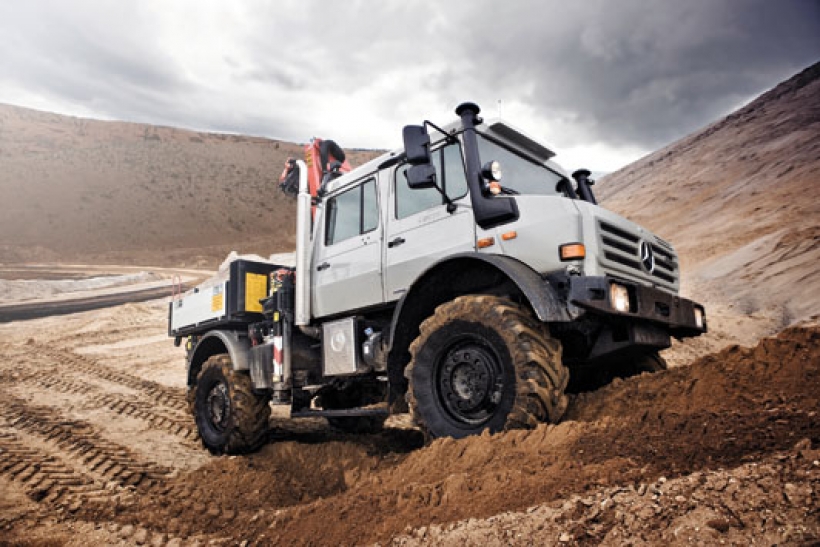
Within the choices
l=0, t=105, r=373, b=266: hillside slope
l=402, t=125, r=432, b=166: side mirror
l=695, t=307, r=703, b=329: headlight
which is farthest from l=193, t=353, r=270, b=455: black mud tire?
l=0, t=105, r=373, b=266: hillside slope

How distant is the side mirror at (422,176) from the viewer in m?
3.81

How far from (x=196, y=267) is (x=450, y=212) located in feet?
109

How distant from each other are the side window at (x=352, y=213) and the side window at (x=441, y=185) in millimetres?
358

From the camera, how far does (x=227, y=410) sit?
18.3 ft

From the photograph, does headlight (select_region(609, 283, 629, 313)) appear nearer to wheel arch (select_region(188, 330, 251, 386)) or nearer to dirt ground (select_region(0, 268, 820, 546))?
dirt ground (select_region(0, 268, 820, 546))

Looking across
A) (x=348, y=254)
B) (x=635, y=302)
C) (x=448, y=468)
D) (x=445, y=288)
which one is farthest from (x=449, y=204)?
(x=448, y=468)

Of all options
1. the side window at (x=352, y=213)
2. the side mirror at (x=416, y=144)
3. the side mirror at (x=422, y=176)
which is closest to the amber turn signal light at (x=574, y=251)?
the side mirror at (x=422, y=176)

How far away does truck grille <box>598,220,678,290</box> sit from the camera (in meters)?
3.60

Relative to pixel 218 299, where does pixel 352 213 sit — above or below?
above

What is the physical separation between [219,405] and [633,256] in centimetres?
466

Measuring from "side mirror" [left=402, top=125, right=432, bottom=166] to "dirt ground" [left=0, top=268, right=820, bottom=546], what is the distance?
204 cm

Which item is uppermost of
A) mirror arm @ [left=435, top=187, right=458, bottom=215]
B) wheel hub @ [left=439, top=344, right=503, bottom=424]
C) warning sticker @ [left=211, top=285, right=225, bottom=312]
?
mirror arm @ [left=435, top=187, right=458, bottom=215]

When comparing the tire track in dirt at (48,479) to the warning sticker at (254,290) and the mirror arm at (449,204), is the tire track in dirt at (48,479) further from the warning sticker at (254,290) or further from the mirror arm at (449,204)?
the mirror arm at (449,204)

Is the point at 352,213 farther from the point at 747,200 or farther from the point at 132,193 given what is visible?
the point at 132,193
